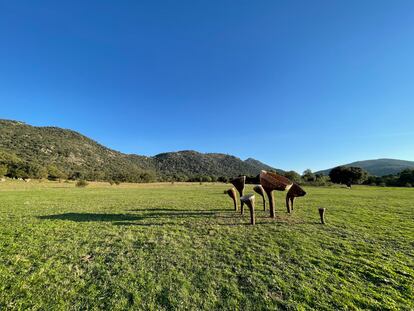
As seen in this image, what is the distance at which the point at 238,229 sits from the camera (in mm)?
9461

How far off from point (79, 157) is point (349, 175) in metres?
127

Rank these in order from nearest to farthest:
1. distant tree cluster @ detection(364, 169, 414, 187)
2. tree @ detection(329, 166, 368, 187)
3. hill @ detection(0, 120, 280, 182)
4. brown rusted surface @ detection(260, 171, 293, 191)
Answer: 1. brown rusted surface @ detection(260, 171, 293, 191)
2. distant tree cluster @ detection(364, 169, 414, 187)
3. tree @ detection(329, 166, 368, 187)
4. hill @ detection(0, 120, 280, 182)

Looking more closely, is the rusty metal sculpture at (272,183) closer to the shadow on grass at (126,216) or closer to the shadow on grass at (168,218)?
the shadow on grass at (168,218)

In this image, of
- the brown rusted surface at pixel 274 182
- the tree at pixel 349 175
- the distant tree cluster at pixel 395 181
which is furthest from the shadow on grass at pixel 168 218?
the distant tree cluster at pixel 395 181

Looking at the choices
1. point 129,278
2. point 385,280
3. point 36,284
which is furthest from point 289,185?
point 36,284

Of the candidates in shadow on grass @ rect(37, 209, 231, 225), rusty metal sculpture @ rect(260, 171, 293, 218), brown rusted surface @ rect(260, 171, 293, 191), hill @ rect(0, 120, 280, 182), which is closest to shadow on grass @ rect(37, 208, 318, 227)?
shadow on grass @ rect(37, 209, 231, 225)

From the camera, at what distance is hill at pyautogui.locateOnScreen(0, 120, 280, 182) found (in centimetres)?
9207

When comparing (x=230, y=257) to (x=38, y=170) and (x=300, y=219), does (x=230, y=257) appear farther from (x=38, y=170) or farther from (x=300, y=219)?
(x=38, y=170)

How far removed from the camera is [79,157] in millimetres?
113312

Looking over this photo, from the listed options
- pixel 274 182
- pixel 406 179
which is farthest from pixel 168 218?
pixel 406 179

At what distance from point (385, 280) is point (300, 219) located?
21.1 ft

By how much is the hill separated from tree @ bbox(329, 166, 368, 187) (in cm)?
5393

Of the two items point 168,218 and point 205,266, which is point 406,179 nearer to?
point 168,218

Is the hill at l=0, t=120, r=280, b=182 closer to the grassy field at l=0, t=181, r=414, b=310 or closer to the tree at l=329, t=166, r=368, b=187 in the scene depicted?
the tree at l=329, t=166, r=368, b=187
